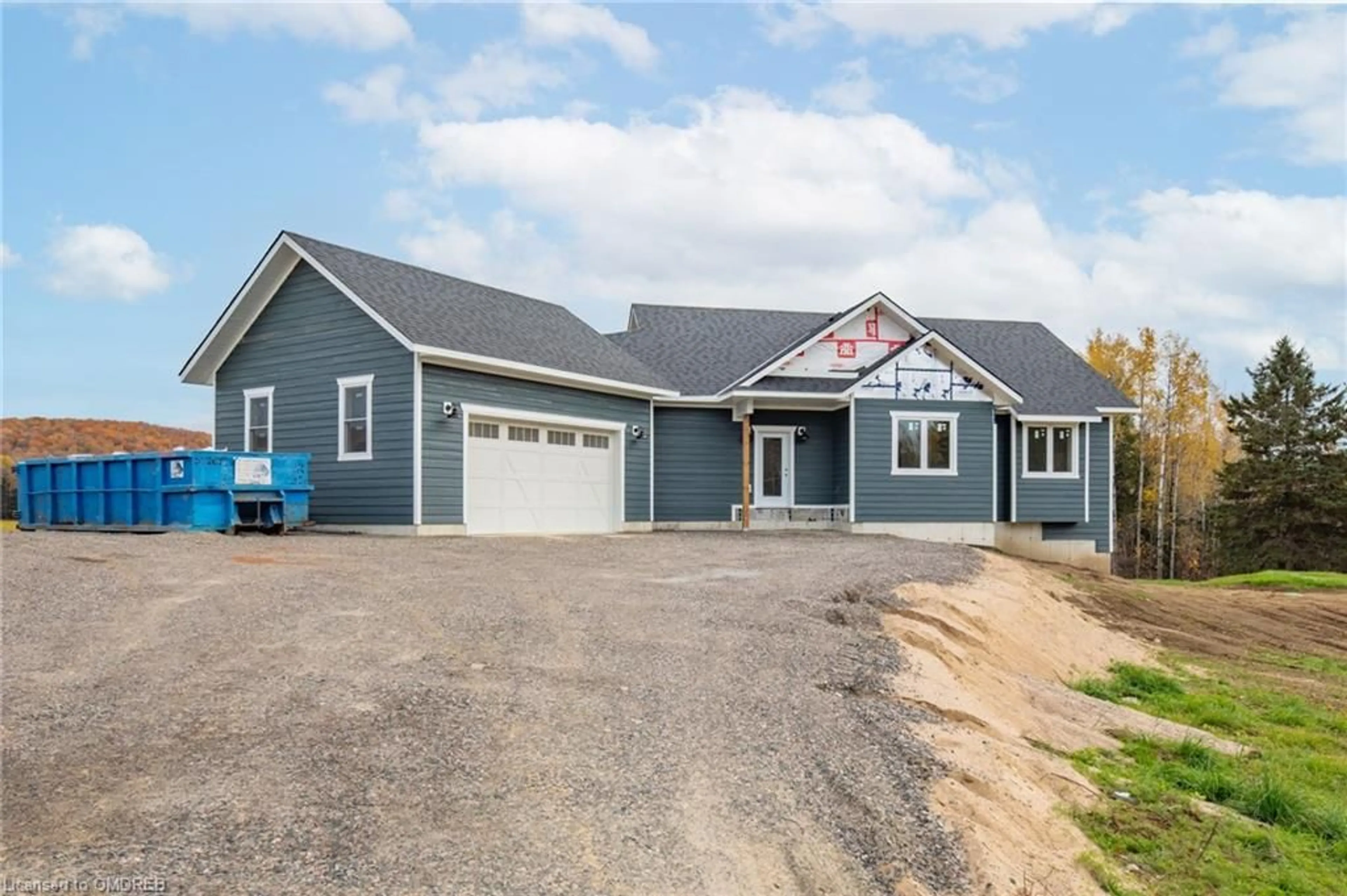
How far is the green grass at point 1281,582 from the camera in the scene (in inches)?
847

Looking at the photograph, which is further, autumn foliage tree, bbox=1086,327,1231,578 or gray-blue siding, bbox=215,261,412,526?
autumn foliage tree, bbox=1086,327,1231,578

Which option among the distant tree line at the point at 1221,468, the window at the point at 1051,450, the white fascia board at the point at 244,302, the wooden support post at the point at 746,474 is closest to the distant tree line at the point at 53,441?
the white fascia board at the point at 244,302

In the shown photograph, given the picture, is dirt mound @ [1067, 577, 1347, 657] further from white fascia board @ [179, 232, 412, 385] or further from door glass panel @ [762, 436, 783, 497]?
white fascia board @ [179, 232, 412, 385]

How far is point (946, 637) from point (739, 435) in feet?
42.6

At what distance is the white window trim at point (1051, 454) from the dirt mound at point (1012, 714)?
916 cm

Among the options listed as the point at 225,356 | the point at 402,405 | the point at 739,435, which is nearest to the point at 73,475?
the point at 225,356

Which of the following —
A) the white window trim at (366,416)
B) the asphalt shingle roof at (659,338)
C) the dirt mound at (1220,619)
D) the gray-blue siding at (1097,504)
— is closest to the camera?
the dirt mound at (1220,619)

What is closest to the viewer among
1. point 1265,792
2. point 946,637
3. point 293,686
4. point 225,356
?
point 293,686

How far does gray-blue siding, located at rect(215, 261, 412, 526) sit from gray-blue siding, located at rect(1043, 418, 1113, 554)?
A: 52.1ft

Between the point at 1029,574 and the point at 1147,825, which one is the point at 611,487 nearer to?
the point at 1029,574

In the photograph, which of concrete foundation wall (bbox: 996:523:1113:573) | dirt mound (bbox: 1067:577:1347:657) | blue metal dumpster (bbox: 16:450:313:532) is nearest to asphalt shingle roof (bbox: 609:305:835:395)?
concrete foundation wall (bbox: 996:523:1113:573)

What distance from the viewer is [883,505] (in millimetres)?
21312

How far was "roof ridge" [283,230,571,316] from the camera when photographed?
18047 millimetres

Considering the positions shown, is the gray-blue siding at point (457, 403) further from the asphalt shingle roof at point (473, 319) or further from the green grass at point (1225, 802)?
the green grass at point (1225, 802)
